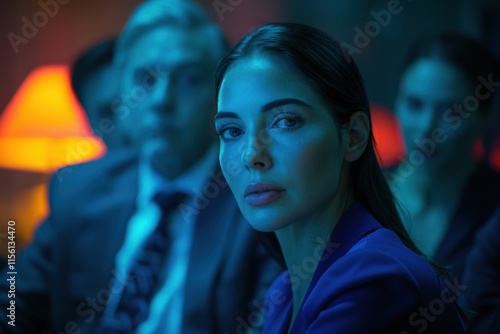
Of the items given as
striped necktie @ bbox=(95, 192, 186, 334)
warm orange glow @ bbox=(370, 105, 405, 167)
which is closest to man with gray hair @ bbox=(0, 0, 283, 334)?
striped necktie @ bbox=(95, 192, 186, 334)

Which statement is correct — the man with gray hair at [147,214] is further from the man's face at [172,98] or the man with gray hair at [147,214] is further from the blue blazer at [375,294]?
the blue blazer at [375,294]

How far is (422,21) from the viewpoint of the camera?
8.55ft

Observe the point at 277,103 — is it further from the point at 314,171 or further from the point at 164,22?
Answer: the point at 164,22

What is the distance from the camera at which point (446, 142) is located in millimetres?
2574

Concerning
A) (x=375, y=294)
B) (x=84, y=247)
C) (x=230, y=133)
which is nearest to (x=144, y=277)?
(x=84, y=247)

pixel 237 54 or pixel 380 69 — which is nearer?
pixel 237 54

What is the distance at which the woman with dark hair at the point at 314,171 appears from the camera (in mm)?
903

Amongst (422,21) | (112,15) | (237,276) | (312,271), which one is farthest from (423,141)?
(312,271)

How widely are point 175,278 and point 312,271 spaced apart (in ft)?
5.57

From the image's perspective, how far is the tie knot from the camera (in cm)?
275

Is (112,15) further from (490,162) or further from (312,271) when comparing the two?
(312,271)

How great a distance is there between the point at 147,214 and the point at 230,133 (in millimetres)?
1783

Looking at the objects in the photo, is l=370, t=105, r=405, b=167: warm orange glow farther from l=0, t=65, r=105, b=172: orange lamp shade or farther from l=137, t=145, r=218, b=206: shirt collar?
l=0, t=65, r=105, b=172: orange lamp shade

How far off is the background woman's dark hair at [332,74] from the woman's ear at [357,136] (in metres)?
0.01
